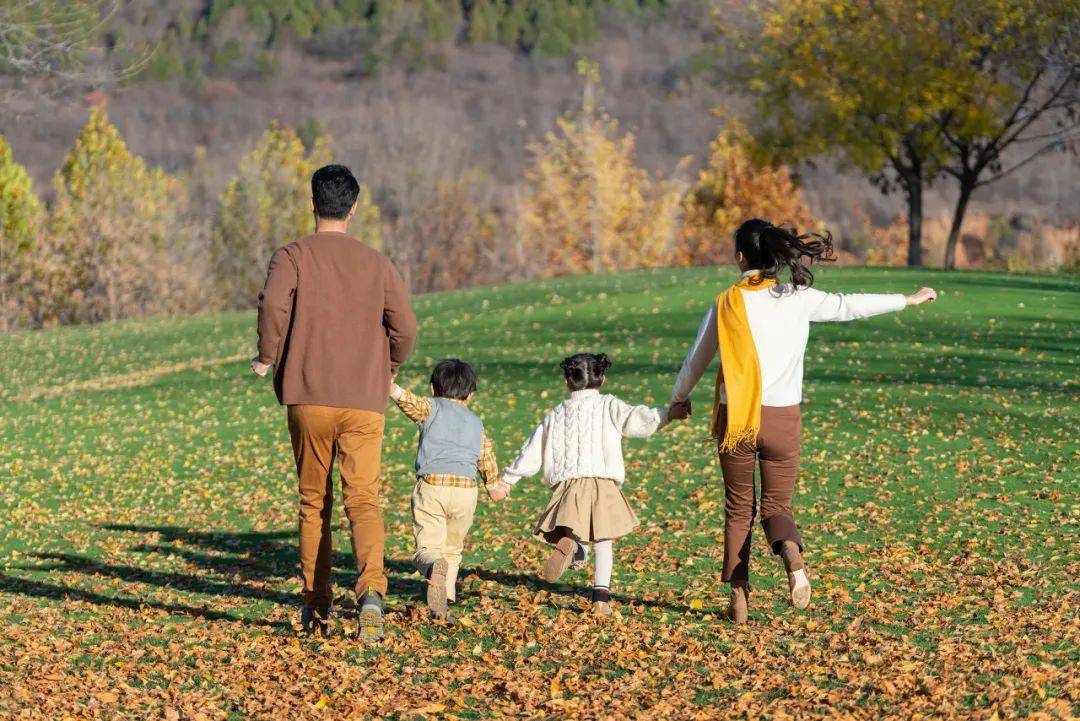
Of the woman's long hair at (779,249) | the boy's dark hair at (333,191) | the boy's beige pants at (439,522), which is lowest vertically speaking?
the boy's beige pants at (439,522)

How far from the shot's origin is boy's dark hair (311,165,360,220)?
6.91 metres

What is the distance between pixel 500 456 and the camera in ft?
47.9

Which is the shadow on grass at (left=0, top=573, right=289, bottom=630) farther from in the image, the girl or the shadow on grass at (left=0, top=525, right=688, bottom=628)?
the girl

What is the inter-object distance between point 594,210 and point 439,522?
59.7 m

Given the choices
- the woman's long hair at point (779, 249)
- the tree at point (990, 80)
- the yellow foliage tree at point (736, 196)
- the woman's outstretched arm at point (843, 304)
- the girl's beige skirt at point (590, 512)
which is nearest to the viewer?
the woman's long hair at point (779, 249)

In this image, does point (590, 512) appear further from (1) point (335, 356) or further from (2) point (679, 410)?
(1) point (335, 356)

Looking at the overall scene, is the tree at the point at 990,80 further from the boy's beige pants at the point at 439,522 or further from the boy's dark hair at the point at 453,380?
the boy's beige pants at the point at 439,522

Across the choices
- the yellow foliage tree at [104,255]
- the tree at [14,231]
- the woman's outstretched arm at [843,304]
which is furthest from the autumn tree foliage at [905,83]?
the woman's outstretched arm at [843,304]

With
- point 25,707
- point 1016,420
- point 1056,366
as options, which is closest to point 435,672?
point 25,707

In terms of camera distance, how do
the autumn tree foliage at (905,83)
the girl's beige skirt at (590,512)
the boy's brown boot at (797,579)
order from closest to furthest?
the boy's brown boot at (797,579) → the girl's beige skirt at (590,512) → the autumn tree foliage at (905,83)

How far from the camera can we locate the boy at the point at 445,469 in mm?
7574

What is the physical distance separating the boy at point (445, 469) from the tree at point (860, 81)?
1385 inches

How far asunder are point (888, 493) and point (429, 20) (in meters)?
142

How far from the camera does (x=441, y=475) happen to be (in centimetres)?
764
